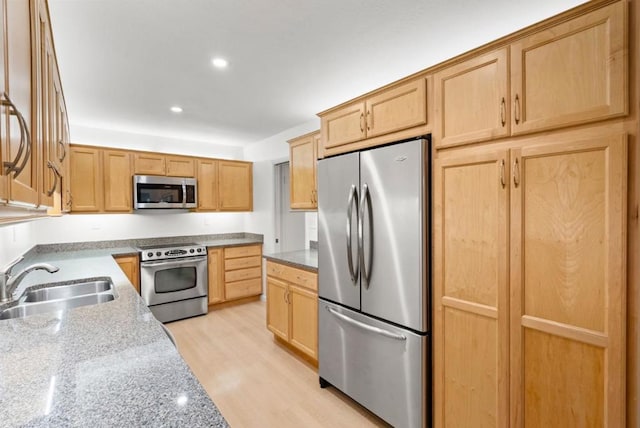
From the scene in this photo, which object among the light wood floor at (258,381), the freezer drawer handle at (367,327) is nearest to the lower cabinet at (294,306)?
the light wood floor at (258,381)

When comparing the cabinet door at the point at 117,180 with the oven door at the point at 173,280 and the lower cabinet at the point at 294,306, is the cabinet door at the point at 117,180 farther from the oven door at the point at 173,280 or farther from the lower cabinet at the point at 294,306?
the lower cabinet at the point at 294,306

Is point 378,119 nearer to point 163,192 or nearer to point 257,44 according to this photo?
point 257,44

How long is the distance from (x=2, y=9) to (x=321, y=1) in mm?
1453

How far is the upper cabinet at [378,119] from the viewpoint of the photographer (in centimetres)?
186

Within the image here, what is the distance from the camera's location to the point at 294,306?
2.98m

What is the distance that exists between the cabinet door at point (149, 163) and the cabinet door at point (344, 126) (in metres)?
2.82

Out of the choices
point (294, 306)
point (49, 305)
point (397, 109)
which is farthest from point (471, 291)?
point (49, 305)

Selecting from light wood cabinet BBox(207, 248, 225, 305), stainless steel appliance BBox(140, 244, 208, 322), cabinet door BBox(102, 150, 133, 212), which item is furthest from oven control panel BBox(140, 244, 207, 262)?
cabinet door BBox(102, 150, 133, 212)

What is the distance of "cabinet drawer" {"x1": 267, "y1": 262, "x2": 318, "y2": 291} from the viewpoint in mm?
2725

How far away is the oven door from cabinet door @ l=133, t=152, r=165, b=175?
1.24 meters

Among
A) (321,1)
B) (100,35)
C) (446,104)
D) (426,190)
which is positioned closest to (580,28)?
(446,104)

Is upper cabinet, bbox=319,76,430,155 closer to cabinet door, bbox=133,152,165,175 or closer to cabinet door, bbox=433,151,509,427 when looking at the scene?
cabinet door, bbox=433,151,509,427

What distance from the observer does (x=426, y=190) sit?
1.79 metres

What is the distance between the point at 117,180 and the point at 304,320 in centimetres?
305
